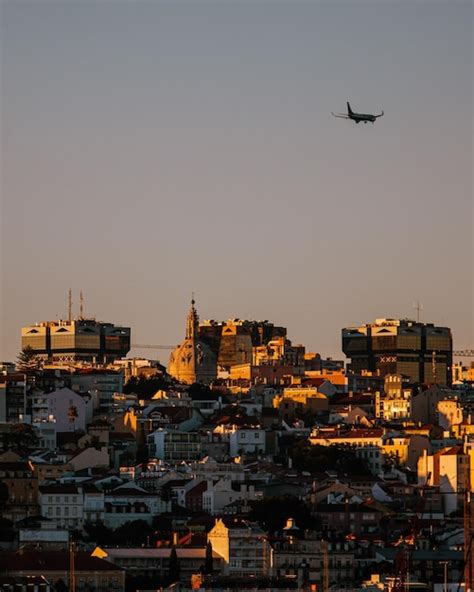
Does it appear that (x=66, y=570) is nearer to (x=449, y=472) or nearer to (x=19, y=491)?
(x=19, y=491)

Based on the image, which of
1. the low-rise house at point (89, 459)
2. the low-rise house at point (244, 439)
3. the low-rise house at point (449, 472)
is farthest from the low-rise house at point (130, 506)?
the low-rise house at point (244, 439)

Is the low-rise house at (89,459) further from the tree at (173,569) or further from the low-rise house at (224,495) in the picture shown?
the tree at (173,569)

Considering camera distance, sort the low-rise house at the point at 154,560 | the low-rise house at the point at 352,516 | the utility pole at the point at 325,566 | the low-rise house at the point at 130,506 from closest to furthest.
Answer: the utility pole at the point at 325,566 < the low-rise house at the point at 154,560 < the low-rise house at the point at 352,516 < the low-rise house at the point at 130,506

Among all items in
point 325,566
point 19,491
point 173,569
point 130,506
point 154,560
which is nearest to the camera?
point 173,569

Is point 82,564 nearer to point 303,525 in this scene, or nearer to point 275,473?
point 303,525

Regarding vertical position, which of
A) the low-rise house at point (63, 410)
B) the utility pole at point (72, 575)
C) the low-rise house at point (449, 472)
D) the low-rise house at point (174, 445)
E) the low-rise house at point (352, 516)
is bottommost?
the utility pole at point (72, 575)

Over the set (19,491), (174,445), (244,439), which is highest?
(244,439)

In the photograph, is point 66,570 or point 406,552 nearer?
point 66,570

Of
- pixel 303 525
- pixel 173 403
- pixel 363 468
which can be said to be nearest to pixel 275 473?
pixel 363 468

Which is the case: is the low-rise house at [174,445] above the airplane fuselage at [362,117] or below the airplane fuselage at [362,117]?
below

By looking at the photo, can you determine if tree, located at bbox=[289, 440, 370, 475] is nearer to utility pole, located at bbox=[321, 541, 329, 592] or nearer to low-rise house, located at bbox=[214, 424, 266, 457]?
low-rise house, located at bbox=[214, 424, 266, 457]

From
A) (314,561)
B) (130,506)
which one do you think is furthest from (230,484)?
(314,561)
